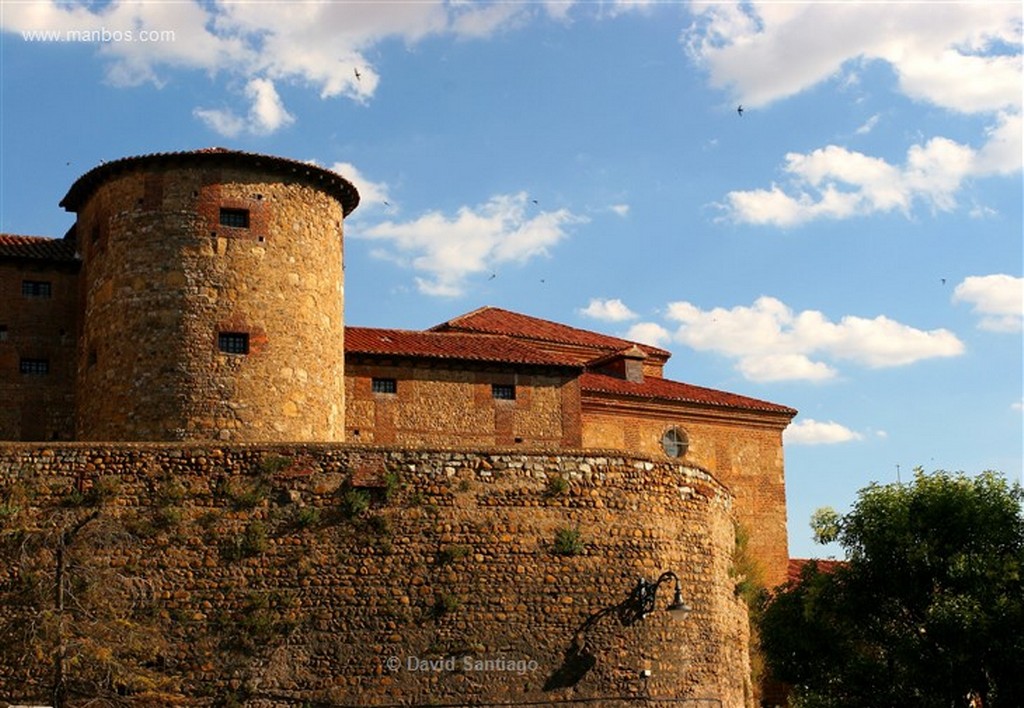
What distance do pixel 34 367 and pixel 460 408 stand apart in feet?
37.0

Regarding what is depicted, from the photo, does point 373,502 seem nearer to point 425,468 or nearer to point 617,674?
point 425,468

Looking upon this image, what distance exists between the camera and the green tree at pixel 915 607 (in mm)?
25875

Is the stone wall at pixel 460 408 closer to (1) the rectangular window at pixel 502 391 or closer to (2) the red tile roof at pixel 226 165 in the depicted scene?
(1) the rectangular window at pixel 502 391

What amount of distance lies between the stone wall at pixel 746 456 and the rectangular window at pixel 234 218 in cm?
1533

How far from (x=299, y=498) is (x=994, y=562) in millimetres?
13497

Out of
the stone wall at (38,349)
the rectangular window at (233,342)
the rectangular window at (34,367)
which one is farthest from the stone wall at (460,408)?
the rectangular window at (34,367)

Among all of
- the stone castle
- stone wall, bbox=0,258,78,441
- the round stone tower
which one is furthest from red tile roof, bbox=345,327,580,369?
stone wall, bbox=0,258,78,441

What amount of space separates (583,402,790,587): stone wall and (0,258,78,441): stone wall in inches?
679

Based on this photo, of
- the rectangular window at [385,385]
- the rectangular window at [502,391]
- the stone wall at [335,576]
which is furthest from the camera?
the rectangular window at [502,391]

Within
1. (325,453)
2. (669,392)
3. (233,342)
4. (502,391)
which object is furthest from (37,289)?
(669,392)

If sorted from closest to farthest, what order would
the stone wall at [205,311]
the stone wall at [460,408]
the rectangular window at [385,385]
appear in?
the stone wall at [205,311] < the stone wall at [460,408] < the rectangular window at [385,385]

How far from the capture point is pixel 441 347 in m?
38.6

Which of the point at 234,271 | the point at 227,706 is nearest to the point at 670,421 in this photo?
the point at 234,271

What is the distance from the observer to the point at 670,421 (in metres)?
43.7
